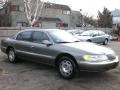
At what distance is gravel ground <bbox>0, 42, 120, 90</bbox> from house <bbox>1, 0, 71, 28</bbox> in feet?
112

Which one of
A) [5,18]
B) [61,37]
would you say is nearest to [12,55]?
[61,37]

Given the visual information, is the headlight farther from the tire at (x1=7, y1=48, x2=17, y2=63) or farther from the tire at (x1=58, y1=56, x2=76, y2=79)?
the tire at (x1=7, y1=48, x2=17, y2=63)

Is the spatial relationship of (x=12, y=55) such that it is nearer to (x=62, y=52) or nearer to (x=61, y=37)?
(x=61, y=37)

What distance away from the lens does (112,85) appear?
684 cm

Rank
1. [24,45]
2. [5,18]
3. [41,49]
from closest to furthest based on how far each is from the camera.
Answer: [41,49]
[24,45]
[5,18]

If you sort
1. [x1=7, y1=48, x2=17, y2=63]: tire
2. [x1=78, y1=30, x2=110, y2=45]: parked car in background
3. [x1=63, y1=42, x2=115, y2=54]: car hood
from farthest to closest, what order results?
[x1=78, y1=30, x2=110, y2=45]: parked car in background < [x1=7, y1=48, x2=17, y2=63]: tire < [x1=63, y1=42, x2=115, y2=54]: car hood

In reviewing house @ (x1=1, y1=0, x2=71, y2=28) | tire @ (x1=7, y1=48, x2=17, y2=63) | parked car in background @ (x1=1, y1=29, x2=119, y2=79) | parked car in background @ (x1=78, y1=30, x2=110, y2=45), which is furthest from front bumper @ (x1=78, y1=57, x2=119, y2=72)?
house @ (x1=1, y1=0, x2=71, y2=28)

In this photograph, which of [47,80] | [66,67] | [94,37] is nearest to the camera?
[47,80]

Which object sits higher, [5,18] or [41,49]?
[5,18]

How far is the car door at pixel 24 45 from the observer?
9021 mm

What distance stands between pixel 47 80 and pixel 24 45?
2342 mm

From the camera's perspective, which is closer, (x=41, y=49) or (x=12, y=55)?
(x=41, y=49)

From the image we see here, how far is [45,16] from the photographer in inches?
2024

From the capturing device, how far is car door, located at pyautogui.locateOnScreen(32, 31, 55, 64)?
8.04m
